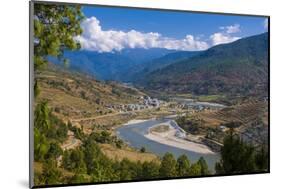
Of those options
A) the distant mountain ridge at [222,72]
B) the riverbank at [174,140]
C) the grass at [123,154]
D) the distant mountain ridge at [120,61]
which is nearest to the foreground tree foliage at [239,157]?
the riverbank at [174,140]

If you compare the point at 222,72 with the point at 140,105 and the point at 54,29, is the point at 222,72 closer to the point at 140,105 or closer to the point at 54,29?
the point at 140,105

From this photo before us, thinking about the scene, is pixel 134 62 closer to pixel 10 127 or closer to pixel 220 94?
pixel 220 94

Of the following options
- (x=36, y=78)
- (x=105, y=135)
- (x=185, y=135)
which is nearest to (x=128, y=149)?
(x=105, y=135)

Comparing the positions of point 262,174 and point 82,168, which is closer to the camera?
point 82,168

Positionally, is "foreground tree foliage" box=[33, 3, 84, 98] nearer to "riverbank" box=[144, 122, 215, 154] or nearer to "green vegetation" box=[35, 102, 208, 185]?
"green vegetation" box=[35, 102, 208, 185]

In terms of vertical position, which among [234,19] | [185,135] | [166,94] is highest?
[234,19]

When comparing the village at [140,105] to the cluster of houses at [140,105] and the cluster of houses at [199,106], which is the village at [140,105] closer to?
the cluster of houses at [140,105]

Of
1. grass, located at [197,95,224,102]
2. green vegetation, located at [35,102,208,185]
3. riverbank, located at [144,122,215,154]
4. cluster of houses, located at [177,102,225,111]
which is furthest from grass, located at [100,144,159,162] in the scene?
grass, located at [197,95,224,102]
